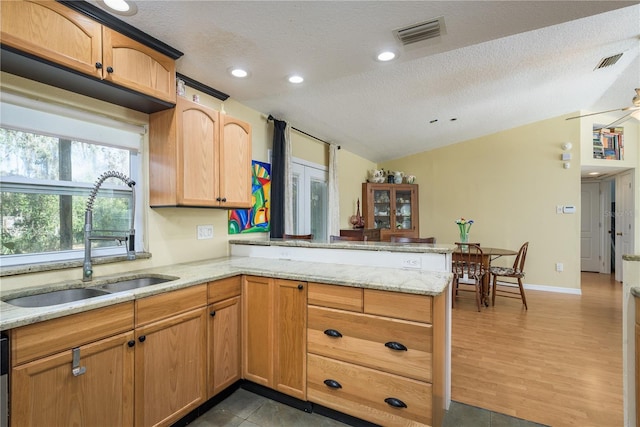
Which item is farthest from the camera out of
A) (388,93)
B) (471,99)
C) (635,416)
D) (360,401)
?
(471,99)

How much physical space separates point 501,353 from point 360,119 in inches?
116

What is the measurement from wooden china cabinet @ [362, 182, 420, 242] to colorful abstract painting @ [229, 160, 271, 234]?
8.90 feet

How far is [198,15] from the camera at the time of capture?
1.66 metres

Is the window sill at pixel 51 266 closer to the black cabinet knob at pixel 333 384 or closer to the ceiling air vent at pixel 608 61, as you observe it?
the black cabinet knob at pixel 333 384

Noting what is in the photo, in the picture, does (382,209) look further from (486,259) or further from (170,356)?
(170,356)

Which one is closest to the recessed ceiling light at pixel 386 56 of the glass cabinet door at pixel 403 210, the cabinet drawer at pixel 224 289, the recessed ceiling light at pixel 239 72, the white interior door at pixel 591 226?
the recessed ceiling light at pixel 239 72

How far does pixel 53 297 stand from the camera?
1616 millimetres

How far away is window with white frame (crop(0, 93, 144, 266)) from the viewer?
5.26 feet

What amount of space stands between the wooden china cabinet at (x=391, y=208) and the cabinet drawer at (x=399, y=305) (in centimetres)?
380

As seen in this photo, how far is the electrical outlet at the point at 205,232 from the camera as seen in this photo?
259 cm

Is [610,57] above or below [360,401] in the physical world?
above

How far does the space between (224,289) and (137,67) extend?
1.47 m

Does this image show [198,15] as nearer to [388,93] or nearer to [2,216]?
[2,216]

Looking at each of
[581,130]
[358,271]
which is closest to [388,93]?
[358,271]
